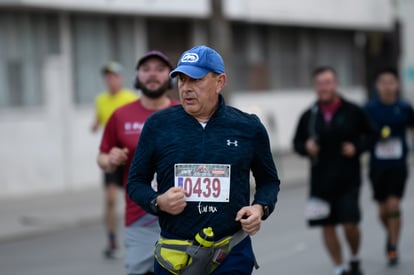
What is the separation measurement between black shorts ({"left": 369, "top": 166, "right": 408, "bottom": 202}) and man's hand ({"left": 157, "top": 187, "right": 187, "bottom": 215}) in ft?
18.5

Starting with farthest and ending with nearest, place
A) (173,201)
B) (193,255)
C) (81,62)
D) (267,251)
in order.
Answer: (81,62) < (267,251) < (193,255) < (173,201)

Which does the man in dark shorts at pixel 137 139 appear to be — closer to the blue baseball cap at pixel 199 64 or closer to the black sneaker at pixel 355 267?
the blue baseball cap at pixel 199 64

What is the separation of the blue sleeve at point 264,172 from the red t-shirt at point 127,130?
5.73 ft

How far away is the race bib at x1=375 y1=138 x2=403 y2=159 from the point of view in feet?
33.3

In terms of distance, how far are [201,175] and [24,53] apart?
13546mm

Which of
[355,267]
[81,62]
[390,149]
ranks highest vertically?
[81,62]

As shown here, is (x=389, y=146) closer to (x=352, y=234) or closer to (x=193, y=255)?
(x=352, y=234)

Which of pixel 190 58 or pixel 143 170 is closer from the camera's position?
pixel 190 58

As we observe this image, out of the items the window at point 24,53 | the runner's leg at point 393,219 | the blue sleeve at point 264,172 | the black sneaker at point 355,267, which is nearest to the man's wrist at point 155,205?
the blue sleeve at point 264,172

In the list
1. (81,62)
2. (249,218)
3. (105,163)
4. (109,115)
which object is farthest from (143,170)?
(81,62)

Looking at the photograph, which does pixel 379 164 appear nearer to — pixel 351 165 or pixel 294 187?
pixel 351 165

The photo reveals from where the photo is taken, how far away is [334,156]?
898 centimetres

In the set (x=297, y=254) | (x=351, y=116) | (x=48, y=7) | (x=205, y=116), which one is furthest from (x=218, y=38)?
(x=205, y=116)

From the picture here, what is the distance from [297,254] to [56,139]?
8593 millimetres
